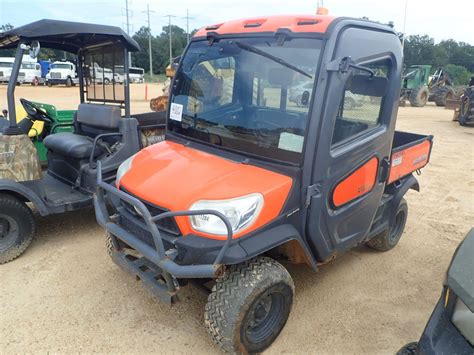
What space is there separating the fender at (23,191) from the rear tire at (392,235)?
331 cm

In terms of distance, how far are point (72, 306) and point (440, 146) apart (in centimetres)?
985

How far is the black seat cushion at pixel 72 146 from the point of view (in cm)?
433

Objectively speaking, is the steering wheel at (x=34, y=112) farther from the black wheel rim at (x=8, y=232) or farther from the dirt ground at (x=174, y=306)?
the black wheel rim at (x=8, y=232)

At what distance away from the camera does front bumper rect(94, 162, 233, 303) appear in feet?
7.39

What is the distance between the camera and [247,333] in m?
2.55

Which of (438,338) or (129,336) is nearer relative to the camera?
(438,338)

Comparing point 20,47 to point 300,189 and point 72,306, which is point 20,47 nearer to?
point 72,306

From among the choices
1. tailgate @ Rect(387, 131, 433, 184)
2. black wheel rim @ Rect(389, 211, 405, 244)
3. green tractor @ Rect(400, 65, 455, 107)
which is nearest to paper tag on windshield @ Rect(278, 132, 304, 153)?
tailgate @ Rect(387, 131, 433, 184)

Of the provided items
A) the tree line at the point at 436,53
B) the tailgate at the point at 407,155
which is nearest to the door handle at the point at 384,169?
the tailgate at the point at 407,155

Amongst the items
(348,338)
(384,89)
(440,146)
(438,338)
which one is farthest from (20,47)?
(440,146)

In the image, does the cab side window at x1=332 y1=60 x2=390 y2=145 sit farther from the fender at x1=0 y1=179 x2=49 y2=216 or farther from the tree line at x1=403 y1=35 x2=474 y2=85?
the tree line at x1=403 y1=35 x2=474 y2=85

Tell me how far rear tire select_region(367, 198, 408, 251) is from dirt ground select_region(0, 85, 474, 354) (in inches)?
4.3

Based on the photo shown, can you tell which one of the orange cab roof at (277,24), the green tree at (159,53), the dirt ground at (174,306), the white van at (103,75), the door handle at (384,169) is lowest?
the dirt ground at (174,306)

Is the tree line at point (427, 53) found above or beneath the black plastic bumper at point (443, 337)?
above
